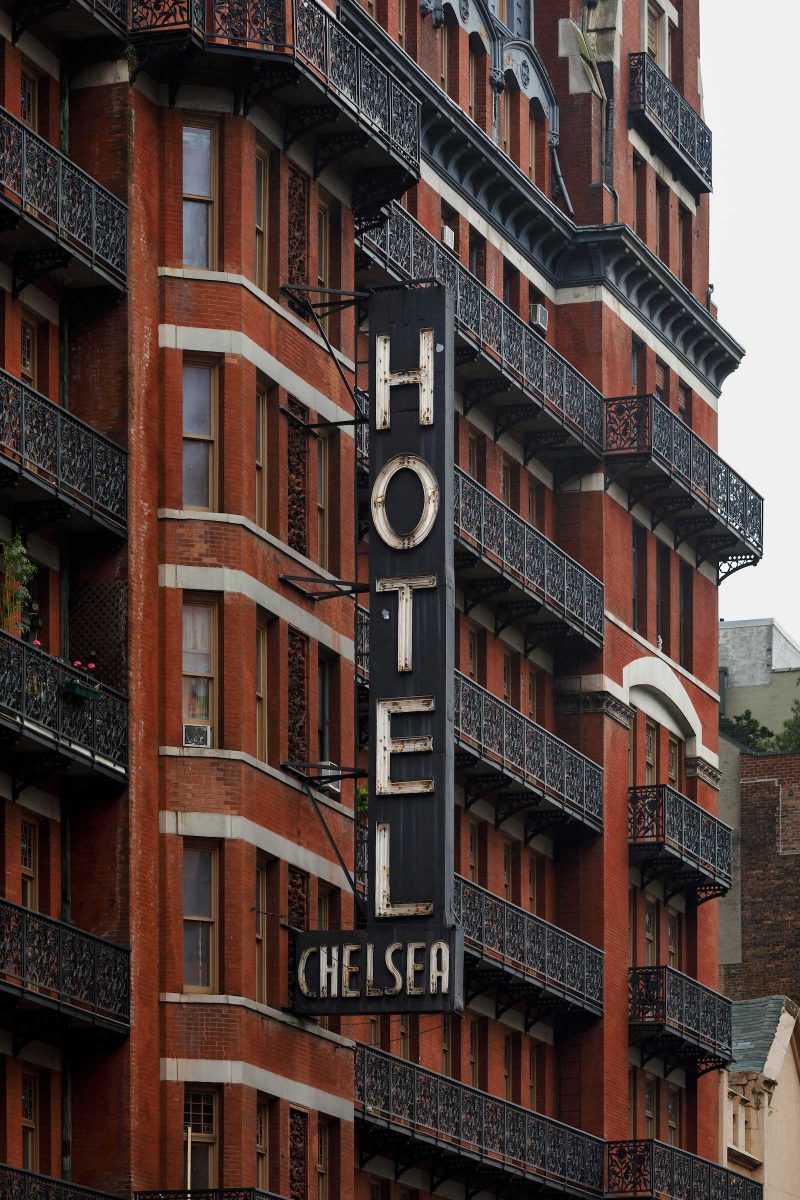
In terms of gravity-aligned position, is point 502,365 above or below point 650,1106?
above

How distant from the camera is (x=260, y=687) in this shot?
58.2 metres

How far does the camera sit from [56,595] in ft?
183

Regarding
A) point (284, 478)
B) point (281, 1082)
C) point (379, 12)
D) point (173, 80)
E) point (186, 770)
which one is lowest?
point (281, 1082)

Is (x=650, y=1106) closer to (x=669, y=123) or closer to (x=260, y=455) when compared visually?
A: (x=669, y=123)

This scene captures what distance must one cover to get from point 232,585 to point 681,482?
24421 millimetres

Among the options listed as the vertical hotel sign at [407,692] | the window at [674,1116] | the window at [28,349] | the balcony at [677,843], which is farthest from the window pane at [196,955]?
the window at [674,1116]

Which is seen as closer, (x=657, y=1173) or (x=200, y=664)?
(x=200, y=664)

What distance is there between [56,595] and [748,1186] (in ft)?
106

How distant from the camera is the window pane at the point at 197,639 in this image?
187 ft

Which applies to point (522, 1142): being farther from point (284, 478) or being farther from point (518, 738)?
point (284, 478)

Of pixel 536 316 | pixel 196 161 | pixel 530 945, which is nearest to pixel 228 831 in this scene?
pixel 196 161

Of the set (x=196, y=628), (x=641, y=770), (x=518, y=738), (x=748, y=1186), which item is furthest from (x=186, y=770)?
(x=748, y=1186)

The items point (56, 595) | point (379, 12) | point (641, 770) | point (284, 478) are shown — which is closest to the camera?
point (56, 595)

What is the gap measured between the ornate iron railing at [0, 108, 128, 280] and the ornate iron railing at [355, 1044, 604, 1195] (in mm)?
15232
